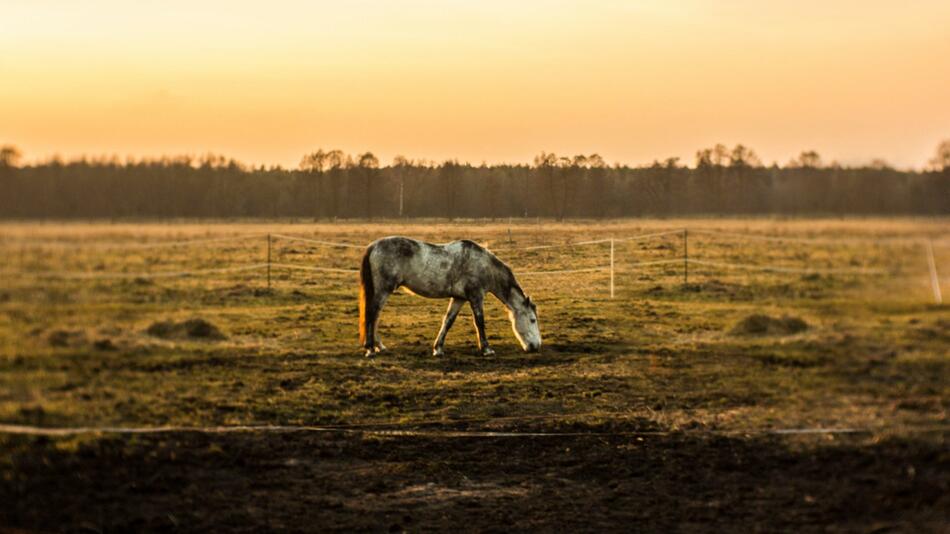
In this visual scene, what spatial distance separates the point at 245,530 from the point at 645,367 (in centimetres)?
745

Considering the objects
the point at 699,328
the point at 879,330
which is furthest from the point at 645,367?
the point at 879,330

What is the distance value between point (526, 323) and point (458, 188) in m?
7.55

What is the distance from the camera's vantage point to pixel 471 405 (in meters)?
9.52

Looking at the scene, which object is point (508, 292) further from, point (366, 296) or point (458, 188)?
point (458, 188)

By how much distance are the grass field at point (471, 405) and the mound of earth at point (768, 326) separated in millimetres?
47

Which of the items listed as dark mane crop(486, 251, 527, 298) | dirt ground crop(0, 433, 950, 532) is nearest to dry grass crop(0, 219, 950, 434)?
dirt ground crop(0, 433, 950, 532)

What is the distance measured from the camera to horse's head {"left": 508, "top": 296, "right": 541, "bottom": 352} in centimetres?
1185

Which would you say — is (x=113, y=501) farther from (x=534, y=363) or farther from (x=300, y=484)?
(x=534, y=363)

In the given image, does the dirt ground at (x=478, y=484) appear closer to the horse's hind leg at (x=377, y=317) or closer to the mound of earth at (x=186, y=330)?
the mound of earth at (x=186, y=330)

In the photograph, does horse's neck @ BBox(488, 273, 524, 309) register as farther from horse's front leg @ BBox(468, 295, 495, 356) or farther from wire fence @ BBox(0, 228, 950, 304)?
wire fence @ BBox(0, 228, 950, 304)

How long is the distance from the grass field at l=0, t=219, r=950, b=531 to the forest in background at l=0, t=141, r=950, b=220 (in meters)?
0.25

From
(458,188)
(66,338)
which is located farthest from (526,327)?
(458,188)

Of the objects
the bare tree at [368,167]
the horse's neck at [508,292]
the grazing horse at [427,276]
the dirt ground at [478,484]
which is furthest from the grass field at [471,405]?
the bare tree at [368,167]

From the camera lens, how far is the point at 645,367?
11812 millimetres
